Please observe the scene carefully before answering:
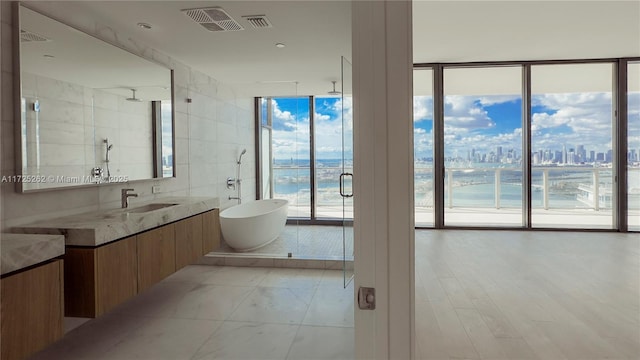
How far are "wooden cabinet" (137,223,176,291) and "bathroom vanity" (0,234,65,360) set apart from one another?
66 cm

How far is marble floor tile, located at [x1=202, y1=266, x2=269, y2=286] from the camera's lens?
3.78 meters

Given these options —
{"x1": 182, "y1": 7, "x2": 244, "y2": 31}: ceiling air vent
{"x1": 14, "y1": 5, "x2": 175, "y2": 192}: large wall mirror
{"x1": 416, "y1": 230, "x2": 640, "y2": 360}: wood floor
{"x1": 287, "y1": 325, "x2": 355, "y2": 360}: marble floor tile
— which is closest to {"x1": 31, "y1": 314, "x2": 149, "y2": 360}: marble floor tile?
{"x1": 14, "y1": 5, "x2": 175, "y2": 192}: large wall mirror

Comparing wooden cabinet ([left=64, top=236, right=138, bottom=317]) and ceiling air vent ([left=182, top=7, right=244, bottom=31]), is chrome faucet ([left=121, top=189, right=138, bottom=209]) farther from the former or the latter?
ceiling air vent ([left=182, top=7, right=244, bottom=31])

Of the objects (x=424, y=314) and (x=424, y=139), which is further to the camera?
(x=424, y=139)

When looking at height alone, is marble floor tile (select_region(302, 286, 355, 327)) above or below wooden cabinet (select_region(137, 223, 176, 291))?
below

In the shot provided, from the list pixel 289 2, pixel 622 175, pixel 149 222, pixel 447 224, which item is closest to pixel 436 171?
pixel 447 224

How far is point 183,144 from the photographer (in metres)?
4.11

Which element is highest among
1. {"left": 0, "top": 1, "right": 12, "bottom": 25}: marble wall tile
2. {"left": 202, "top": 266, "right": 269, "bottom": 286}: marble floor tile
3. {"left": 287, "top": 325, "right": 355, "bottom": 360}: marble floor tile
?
{"left": 0, "top": 1, "right": 12, "bottom": 25}: marble wall tile

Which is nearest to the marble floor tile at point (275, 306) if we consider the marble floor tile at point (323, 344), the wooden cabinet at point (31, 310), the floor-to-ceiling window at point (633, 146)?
the marble floor tile at point (323, 344)

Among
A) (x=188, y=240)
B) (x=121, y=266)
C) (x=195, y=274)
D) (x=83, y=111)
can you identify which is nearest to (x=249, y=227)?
(x=195, y=274)

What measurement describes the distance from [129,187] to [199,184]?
1.20m

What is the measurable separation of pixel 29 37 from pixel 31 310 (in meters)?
1.68

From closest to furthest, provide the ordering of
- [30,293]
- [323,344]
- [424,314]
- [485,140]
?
[30,293] → [323,344] → [424,314] → [485,140]

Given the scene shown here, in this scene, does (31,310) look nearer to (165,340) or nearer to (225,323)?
(165,340)
